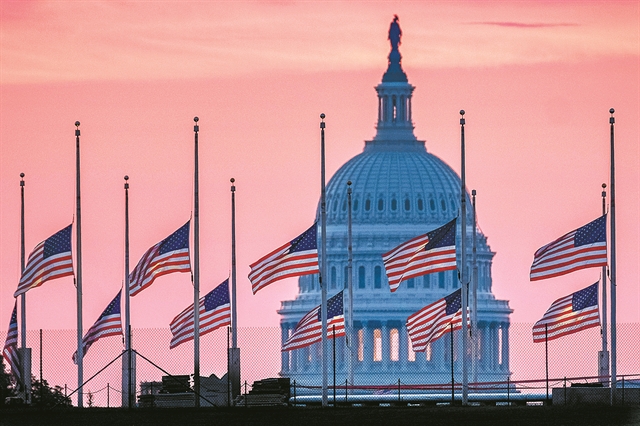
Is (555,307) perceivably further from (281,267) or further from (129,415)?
(129,415)

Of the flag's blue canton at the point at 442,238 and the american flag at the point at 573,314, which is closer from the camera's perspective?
the flag's blue canton at the point at 442,238

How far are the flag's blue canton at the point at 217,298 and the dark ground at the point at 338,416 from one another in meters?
17.7

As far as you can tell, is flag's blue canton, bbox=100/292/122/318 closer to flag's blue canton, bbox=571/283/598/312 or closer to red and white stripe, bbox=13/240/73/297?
red and white stripe, bbox=13/240/73/297

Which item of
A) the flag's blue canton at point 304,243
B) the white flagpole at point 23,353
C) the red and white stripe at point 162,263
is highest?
the flag's blue canton at point 304,243

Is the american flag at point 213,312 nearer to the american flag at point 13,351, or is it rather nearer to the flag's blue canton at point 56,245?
the american flag at point 13,351

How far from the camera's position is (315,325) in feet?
376

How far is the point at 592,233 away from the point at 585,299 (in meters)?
7.88

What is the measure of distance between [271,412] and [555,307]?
20.5m

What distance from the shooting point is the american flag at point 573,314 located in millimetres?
110625

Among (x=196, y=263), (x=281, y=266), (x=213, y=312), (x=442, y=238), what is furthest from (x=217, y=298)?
(x=442, y=238)

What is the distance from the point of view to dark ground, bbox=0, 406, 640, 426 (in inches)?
3401

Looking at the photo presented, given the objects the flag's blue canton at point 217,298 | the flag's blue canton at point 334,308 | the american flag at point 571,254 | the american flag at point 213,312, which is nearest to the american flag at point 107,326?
the american flag at point 213,312

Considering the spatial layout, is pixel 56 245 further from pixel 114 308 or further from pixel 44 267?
pixel 114 308

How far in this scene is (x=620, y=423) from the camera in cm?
8394
